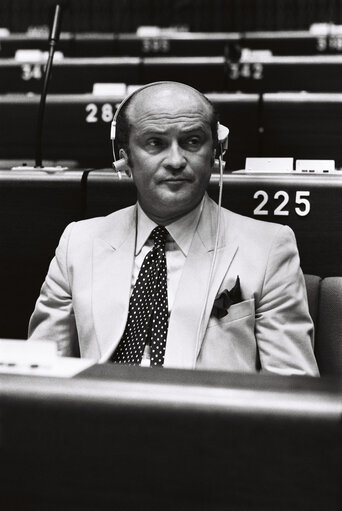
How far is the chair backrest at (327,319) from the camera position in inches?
65.7

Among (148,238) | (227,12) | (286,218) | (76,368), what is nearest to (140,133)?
(148,238)

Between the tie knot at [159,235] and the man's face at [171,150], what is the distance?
0.07ft

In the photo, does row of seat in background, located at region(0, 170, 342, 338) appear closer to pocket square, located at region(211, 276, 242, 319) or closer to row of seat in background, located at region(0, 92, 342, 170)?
pocket square, located at region(211, 276, 242, 319)

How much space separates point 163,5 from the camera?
8.38 m

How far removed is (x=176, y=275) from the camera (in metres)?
1.61

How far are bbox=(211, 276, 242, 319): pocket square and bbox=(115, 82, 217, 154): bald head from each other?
0.35 m

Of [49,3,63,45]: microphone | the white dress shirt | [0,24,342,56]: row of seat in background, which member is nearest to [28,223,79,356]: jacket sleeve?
the white dress shirt

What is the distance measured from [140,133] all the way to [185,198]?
0.59ft

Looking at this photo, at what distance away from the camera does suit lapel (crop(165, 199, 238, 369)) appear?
1.51 metres

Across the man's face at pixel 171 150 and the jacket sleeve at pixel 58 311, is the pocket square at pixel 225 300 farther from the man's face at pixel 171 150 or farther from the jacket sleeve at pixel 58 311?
the jacket sleeve at pixel 58 311

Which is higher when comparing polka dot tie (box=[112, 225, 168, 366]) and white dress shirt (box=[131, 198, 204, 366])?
white dress shirt (box=[131, 198, 204, 366])

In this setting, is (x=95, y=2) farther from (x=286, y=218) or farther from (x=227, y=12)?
(x=286, y=218)

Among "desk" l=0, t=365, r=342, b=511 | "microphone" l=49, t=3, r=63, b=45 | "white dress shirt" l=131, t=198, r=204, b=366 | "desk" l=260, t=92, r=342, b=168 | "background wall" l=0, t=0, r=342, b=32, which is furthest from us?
"background wall" l=0, t=0, r=342, b=32

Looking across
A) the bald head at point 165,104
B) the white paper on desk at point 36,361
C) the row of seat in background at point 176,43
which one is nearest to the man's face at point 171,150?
the bald head at point 165,104
